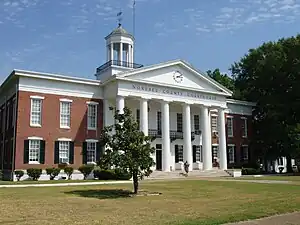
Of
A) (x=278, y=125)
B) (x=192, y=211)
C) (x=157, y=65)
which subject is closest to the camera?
(x=192, y=211)

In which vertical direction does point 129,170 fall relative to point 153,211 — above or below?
above

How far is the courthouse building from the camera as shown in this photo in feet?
115

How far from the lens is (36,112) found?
35.6 metres

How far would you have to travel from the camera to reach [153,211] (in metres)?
13.4

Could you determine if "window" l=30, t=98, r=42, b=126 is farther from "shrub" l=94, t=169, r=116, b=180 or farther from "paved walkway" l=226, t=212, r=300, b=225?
"paved walkway" l=226, t=212, r=300, b=225

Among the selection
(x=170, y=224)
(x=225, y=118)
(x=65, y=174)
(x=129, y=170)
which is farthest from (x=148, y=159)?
(x=225, y=118)

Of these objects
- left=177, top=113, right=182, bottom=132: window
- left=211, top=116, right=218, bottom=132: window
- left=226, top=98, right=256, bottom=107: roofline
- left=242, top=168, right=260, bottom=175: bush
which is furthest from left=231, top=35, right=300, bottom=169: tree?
left=177, top=113, right=182, bottom=132: window

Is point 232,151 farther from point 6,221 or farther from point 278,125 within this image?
point 6,221

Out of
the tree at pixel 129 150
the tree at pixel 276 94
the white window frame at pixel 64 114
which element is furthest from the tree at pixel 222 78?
the tree at pixel 129 150

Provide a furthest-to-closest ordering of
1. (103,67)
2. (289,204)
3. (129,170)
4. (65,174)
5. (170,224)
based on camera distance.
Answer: (103,67) → (65,174) → (129,170) → (289,204) → (170,224)

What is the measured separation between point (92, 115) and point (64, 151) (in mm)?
4688

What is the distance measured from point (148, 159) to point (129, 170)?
1.13 m

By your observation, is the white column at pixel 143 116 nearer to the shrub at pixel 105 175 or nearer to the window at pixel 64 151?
the shrub at pixel 105 175

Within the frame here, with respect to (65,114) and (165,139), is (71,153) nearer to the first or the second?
(65,114)
